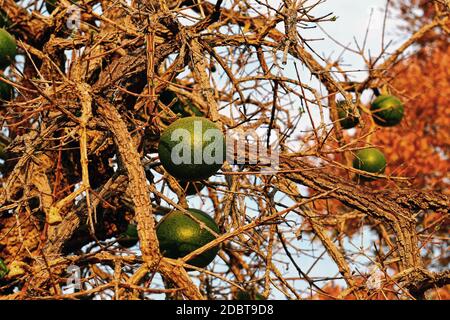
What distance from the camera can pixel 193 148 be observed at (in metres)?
2.60

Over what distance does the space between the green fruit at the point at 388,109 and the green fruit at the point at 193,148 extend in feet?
7.95

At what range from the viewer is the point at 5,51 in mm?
3664

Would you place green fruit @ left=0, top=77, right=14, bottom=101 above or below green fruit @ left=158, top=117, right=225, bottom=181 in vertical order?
above

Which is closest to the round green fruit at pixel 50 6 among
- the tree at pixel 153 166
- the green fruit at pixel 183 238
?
the tree at pixel 153 166

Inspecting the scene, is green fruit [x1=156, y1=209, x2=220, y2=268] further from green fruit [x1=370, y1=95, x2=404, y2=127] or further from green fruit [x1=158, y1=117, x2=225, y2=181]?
green fruit [x1=370, y1=95, x2=404, y2=127]

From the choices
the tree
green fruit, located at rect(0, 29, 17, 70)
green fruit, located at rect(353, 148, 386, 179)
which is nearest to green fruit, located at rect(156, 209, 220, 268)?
the tree

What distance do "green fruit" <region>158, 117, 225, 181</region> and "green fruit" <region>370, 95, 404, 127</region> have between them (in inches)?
95.4

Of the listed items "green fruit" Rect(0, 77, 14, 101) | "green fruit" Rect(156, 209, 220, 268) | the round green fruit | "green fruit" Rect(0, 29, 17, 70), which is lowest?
"green fruit" Rect(156, 209, 220, 268)

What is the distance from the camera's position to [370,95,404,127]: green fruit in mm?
4852

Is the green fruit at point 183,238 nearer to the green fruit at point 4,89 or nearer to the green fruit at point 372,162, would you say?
the green fruit at point 4,89

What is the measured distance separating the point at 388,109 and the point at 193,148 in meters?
2.63

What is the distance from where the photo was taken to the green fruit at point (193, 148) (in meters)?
2.61
